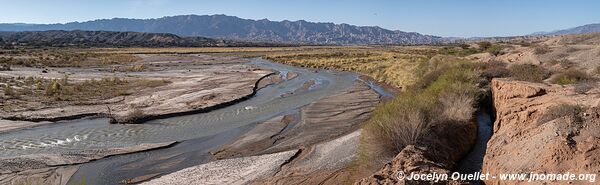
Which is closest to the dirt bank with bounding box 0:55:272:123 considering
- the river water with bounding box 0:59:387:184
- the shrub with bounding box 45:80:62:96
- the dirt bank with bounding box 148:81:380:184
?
the river water with bounding box 0:59:387:184

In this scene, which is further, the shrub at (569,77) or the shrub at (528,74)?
the shrub at (528,74)

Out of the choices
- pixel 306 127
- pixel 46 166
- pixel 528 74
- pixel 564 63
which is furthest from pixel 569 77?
pixel 46 166

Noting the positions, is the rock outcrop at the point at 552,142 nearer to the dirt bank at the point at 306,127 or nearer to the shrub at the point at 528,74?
the shrub at the point at 528,74

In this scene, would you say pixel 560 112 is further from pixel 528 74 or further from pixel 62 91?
pixel 62 91

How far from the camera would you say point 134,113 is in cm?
2472

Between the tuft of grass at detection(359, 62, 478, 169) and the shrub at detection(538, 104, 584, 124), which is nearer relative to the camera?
the shrub at detection(538, 104, 584, 124)

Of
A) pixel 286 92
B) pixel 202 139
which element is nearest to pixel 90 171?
pixel 202 139

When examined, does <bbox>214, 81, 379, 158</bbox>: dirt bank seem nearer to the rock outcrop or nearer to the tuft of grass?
the tuft of grass

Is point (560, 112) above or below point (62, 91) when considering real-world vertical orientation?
above

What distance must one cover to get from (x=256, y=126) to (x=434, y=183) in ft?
49.8

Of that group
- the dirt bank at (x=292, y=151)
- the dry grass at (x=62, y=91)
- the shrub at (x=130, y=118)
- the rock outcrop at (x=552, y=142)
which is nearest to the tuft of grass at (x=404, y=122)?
the dirt bank at (x=292, y=151)

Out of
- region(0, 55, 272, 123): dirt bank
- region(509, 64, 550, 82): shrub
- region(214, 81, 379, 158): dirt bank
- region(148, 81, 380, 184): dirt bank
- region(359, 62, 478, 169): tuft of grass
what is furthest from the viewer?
region(0, 55, 272, 123): dirt bank

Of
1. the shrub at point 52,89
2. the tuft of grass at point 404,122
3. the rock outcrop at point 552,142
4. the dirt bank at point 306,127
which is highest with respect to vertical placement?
the rock outcrop at point 552,142

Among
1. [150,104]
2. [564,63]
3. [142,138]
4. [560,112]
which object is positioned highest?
[560,112]
